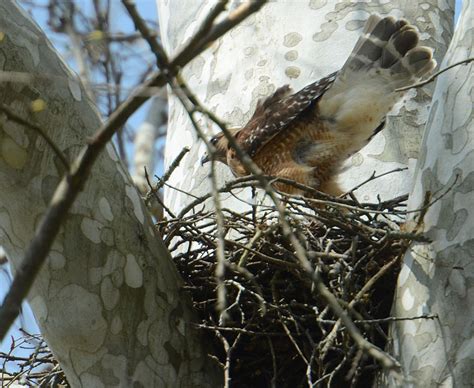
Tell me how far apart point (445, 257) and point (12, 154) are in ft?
4.29

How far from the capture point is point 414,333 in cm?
263

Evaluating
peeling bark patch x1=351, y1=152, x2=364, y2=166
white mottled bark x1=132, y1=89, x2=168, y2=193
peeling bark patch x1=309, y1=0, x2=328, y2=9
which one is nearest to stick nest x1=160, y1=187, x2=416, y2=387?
peeling bark patch x1=351, y1=152, x2=364, y2=166

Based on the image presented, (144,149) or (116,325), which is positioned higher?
(144,149)

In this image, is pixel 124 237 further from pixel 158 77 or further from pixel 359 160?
pixel 359 160

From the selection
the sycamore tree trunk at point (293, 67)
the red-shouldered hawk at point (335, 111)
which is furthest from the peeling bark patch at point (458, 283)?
the red-shouldered hawk at point (335, 111)

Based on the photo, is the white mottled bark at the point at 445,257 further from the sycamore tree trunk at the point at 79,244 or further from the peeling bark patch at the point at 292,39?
the peeling bark patch at the point at 292,39

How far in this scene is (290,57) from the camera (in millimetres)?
4633

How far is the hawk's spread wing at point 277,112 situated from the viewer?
14.7 feet

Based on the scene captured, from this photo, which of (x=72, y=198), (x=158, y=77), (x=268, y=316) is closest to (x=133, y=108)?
(x=158, y=77)

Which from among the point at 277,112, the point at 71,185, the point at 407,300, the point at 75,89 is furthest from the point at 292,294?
the point at 71,185

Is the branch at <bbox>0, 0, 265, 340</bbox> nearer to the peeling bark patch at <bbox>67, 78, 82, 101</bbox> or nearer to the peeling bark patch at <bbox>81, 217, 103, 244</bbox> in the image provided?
the peeling bark patch at <bbox>81, 217, 103, 244</bbox>

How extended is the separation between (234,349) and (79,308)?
0.66m

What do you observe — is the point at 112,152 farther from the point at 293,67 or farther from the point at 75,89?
the point at 293,67

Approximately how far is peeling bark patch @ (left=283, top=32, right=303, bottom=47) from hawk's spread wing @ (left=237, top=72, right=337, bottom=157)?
266 millimetres
